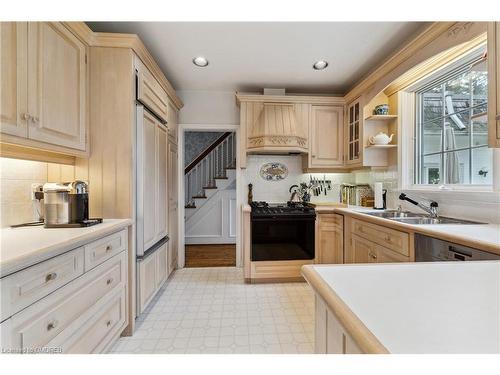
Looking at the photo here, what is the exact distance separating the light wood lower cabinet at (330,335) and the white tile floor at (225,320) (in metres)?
1.12

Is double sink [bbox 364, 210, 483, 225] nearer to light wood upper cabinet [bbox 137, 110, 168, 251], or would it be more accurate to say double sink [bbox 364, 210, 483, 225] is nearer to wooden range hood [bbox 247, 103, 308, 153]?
wooden range hood [bbox 247, 103, 308, 153]

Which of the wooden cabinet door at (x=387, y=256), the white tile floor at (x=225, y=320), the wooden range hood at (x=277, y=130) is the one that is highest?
the wooden range hood at (x=277, y=130)

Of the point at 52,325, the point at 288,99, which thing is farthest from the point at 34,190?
the point at 288,99

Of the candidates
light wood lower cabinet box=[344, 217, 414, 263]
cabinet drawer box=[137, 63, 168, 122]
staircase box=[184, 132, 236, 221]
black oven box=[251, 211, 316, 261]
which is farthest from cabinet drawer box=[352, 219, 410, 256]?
staircase box=[184, 132, 236, 221]

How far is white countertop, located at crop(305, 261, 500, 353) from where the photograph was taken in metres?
0.49

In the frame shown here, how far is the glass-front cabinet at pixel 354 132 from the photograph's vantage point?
2.86m

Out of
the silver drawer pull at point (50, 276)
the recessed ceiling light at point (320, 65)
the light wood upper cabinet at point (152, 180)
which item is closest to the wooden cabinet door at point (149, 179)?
the light wood upper cabinet at point (152, 180)

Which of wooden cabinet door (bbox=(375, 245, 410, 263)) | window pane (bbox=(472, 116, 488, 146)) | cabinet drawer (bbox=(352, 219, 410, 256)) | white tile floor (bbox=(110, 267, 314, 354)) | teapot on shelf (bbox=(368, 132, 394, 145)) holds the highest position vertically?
teapot on shelf (bbox=(368, 132, 394, 145))

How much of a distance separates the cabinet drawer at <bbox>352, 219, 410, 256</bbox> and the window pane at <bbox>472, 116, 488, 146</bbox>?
3.30 ft

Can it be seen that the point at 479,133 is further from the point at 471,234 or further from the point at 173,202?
the point at 173,202

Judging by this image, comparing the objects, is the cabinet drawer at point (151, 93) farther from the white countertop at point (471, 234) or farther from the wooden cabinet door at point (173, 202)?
the white countertop at point (471, 234)

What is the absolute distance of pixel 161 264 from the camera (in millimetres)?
2500

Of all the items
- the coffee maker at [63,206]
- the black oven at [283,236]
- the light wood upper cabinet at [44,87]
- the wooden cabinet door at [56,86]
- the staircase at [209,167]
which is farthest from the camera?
the staircase at [209,167]
